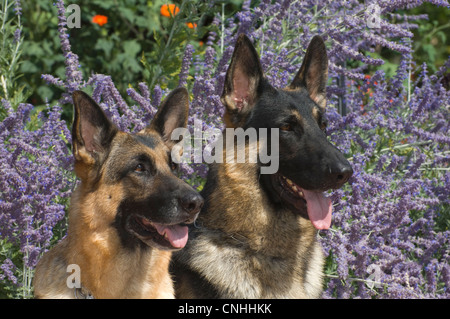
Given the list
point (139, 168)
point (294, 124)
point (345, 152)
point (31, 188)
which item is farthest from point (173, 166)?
point (345, 152)

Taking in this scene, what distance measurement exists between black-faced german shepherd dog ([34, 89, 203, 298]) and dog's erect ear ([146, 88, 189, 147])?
28 centimetres

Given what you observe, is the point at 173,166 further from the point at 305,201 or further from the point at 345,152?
the point at 345,152

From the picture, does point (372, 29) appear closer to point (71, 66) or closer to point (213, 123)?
point (213, 123)

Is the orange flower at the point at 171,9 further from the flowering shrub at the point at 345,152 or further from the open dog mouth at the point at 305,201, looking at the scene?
the open dog mouth at the point at 305,201

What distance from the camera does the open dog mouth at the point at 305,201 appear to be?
4.02 metres

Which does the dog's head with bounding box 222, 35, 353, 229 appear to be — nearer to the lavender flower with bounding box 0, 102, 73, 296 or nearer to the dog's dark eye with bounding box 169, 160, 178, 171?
the dog's dark eye with bounding box 169, 160, 178, 171

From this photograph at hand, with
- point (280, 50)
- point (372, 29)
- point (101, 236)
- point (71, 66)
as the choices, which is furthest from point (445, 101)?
point (101, 236)

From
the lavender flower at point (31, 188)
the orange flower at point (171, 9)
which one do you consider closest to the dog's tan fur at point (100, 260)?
the lavender flower at point (31, 188)

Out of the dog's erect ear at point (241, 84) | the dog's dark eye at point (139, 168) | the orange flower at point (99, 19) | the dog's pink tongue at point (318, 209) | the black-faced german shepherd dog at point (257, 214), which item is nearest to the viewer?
the dog's dark eye at point (139, 168)

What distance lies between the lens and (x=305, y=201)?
4.05 metres

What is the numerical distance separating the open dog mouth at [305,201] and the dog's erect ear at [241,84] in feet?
1.64

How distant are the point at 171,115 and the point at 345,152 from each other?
1.96 m

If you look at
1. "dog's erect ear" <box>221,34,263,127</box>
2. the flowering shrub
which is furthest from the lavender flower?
"dog's erect ear" <box>221,34,263,127</box>

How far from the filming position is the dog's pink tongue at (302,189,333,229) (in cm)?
400
